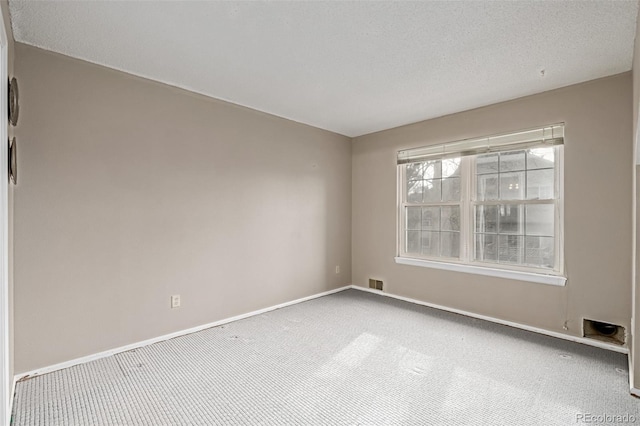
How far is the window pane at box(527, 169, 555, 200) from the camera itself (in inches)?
127

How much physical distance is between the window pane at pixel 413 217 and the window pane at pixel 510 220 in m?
0.98

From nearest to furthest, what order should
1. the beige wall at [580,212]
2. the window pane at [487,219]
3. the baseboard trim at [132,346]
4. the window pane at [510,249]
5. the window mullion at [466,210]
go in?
the baseboard trim at [132,346] < the beige wall at [580,212] < the window pane at [510,249] < the window pane at [487,219] < the window mullion at [466,210]

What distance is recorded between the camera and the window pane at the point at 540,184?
3.22 meters

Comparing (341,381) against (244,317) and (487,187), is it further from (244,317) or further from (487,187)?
(487,187)

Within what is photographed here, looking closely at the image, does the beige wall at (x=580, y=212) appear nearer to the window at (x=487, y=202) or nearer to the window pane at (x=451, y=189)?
the window at (x=487, y=202)

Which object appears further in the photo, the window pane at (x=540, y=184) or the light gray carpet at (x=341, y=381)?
the window pane at (x=540, y=184)

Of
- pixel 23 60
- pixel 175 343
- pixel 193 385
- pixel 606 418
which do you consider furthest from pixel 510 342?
pixel 23 60

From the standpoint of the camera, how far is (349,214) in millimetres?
4902

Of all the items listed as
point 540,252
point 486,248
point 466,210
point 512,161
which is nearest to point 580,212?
point 540,252

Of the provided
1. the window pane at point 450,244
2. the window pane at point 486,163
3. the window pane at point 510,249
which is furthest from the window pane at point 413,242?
the window pane at point 486,163

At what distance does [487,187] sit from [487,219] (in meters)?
0.36

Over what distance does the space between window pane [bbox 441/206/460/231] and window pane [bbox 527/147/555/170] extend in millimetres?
873

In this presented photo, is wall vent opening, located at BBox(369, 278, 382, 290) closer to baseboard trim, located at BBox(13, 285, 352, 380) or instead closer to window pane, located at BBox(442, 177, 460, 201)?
baseboard trim, located at BBox(13, 285, 352, 380)

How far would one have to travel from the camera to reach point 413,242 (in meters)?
4.30
